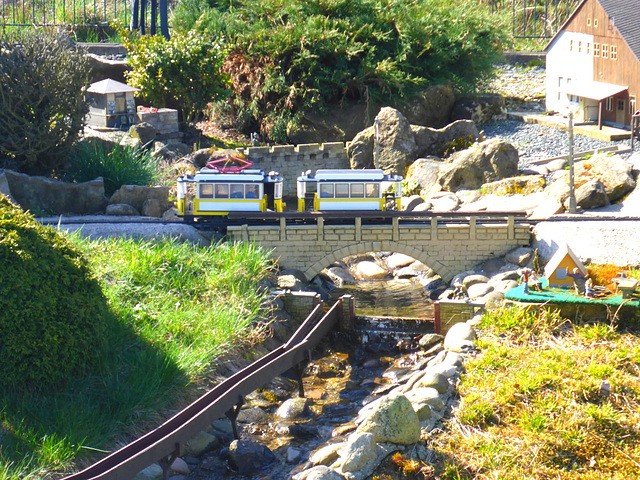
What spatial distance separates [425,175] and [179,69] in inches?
425

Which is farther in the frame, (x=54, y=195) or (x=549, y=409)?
(x=54, y=195)

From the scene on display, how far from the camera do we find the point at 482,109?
3772 centimetres

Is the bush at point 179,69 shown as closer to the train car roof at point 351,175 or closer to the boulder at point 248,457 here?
the train car roof at point 351,175

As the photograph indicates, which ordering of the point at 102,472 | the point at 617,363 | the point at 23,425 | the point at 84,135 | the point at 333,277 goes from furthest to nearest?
1. the point at 84,135
2. the point at 333,277
3. the point at 617,363
4. the point at 23,425
5. the point at 102,472

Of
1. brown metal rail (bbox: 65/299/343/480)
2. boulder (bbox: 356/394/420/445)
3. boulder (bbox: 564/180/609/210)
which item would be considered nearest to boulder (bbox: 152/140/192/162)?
brown metal rail (bbox: 65/299/343/480)

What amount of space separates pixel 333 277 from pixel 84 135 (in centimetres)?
1035

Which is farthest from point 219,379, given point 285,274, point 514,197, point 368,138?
point 368,138

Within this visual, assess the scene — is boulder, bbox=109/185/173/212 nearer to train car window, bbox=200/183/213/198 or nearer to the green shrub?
the green shrub

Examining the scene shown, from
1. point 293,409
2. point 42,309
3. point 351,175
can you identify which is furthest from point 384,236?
point 42,309

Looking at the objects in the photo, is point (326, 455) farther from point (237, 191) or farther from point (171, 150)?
point (171, 150)

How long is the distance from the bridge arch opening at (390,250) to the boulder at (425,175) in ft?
20.5

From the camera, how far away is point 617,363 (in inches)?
707

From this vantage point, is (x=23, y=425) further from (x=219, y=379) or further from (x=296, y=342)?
(x=296, y=342)

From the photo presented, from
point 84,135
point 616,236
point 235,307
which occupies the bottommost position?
point 235,307
